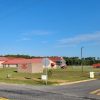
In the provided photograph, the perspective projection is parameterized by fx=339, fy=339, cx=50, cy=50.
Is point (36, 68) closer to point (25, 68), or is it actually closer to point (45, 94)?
point (25, 68)

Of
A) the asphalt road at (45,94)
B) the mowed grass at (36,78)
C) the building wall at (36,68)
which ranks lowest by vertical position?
the asphalt road at (45,94)

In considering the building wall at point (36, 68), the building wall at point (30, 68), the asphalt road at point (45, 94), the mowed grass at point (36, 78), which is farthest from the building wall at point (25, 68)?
the asphalt road at point (45, 94)

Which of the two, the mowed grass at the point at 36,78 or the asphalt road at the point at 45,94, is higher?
the mowed grass at the point at 36,78

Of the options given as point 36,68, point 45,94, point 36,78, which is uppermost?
point 36,68

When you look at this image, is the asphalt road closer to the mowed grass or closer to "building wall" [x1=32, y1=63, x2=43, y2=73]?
the mowed grass

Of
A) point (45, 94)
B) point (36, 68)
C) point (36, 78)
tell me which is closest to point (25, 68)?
point (36, 68)

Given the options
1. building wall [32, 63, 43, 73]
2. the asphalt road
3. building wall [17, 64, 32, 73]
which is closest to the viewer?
the asphalt road

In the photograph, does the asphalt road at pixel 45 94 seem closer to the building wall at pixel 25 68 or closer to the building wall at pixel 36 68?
the building wall at pixel 25 68

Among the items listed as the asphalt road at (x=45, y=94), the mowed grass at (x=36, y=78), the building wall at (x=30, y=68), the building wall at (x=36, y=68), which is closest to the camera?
the asphalt road at (x=45, y=94)

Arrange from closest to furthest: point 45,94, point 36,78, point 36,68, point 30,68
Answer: point 45,94 → point 36,78 → point 30,68 → point 36,68

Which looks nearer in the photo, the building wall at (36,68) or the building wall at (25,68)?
the building wall at (25,68)

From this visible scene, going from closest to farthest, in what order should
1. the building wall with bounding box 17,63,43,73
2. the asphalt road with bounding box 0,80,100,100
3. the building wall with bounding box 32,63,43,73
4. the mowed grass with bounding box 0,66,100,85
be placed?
the asphalt road with bounding box 0,80,100,100 < the mowed grass with bounding box 0,66,100,85 < the building wall with bounding box 17,63,43,73 < the building wall with bounding box 32,63,43,73

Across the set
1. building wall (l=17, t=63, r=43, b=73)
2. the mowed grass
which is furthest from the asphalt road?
building wall (l=17, t=63, r=43, b=73)

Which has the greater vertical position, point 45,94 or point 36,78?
point 36,78
